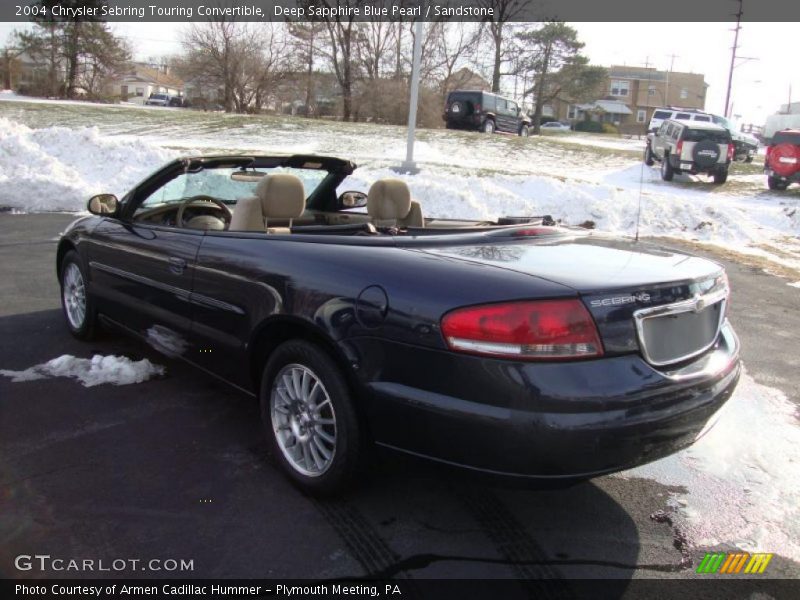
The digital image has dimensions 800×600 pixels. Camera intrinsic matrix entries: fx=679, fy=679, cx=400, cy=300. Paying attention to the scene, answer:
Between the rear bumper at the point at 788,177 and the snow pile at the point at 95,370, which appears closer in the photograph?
the snow pile at the point at 95,370

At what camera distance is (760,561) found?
2.70m

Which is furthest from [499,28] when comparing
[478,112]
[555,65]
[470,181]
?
[470,181]

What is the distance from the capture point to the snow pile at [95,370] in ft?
14.1

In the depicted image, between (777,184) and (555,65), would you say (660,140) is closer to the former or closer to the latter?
(777,184)

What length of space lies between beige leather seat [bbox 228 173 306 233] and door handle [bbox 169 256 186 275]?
0.33m

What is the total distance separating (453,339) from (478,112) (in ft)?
91.9

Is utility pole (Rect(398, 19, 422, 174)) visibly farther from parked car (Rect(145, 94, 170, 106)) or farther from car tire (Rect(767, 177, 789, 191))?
parked car (Rect(145, 94, 170, 106))

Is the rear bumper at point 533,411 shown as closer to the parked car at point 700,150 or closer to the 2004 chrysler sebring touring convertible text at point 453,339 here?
the 2004 chrysler sebring touring convertible text at point 453,339

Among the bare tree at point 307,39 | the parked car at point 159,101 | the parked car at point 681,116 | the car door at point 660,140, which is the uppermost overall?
the bare tree at point 307,39

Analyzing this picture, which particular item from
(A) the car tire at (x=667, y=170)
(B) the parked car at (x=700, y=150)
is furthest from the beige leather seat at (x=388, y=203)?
(A) the car tire at (x=667, y=170)

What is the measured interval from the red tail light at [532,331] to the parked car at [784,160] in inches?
750

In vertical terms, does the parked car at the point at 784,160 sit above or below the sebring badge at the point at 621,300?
above

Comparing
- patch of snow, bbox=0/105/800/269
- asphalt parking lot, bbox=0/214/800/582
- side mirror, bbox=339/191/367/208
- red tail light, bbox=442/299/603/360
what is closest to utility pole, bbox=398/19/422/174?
patch of snow, bbox=0/105/800/269

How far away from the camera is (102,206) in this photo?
4641mm
